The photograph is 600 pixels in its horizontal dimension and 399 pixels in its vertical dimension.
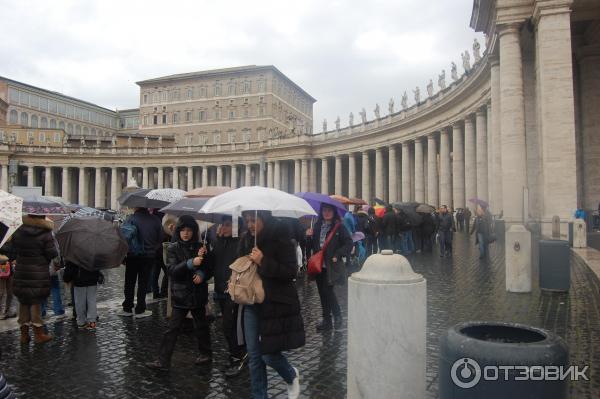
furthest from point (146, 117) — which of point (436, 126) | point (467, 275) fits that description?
point (467, 275)

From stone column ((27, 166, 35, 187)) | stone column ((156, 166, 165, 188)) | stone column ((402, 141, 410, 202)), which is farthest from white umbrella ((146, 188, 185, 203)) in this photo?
stone column ((27, 166, 35, 187))

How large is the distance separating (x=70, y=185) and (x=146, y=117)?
27.2 metres

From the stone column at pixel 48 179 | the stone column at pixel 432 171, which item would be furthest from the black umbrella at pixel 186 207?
the stone column at pixel 48 179

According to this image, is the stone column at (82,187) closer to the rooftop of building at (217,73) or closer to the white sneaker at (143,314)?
the rooftop of building at (217,73)

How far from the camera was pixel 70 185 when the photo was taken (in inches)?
2867

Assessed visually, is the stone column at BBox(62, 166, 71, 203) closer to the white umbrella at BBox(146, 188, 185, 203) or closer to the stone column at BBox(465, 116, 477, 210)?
the stone column at BBox(465, 116, 477, 210)

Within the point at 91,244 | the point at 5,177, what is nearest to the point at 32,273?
the point at 91,244

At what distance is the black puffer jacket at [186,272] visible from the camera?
6.16m

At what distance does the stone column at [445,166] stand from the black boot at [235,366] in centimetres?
3363

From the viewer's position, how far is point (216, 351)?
22.9ft

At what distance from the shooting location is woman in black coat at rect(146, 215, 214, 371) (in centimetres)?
603

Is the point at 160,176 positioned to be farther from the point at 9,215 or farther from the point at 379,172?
the point at 9,215

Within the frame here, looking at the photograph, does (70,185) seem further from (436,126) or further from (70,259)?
(70,259)
